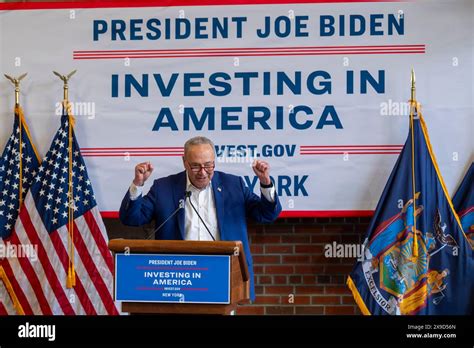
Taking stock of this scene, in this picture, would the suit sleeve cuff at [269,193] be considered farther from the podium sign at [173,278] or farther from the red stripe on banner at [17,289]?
the red stripe on banner at [17,289]

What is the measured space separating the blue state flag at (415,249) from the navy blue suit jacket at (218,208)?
953mm

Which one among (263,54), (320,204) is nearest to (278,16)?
(263,54)

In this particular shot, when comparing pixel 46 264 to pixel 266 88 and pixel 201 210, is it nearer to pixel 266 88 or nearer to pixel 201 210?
pixel 201 210

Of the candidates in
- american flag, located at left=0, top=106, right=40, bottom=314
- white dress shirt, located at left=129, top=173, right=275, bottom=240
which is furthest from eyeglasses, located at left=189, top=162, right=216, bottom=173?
american flag, located at left=0, top=106, right=40, bottom=314

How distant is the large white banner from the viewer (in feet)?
18.3

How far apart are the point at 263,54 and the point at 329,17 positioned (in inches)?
18.2

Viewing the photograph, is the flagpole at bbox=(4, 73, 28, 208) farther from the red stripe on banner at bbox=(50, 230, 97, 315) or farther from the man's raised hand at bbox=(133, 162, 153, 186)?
the man's raised hand at bbox=(133, 162, 153, 186)

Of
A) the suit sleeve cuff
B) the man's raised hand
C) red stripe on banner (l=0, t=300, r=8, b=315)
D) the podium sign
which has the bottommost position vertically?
red stripe on banner (l=0, t=300, r=8, b=315)

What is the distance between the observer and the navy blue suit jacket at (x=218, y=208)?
4781 mm

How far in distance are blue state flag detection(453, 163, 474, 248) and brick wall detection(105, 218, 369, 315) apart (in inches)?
22.9

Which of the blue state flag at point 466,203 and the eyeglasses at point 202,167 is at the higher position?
the eyeglasses at point 202,167

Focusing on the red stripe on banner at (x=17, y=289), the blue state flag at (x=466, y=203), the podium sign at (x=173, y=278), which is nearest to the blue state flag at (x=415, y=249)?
the blue state flag at (x=466, y=203)

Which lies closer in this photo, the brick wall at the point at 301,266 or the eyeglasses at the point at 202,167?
the eyeglasses at the point at 202,167

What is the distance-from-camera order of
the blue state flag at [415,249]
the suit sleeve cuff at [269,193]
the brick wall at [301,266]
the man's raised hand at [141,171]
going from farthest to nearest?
the brick wall at [301,266]
the blue state flag at [415,249]
the suit sleeve cuff at [269,193]
the man's raised hand at [141,171]
